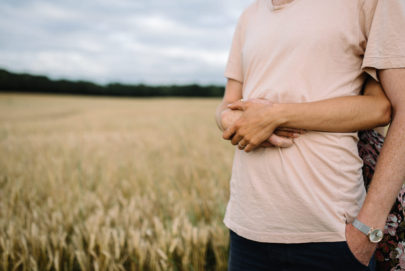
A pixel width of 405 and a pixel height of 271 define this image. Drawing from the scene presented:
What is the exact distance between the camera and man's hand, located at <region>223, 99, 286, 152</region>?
102 centimetres

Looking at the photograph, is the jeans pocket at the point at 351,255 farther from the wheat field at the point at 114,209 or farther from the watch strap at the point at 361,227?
the wheat field at the point at 114,209

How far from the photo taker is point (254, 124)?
1047mm

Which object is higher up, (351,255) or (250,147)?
(250,147)

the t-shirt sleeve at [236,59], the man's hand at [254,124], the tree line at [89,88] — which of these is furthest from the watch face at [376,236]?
the tree line at [89,88]

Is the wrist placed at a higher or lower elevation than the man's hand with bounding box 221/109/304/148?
higher

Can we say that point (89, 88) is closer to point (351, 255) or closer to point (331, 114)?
point (331, 114)

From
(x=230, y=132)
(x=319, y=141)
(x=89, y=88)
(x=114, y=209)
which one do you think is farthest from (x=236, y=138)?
(x=89, y=88)

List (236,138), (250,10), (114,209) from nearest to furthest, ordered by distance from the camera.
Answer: (236,138)
(250,10)
(114,209)

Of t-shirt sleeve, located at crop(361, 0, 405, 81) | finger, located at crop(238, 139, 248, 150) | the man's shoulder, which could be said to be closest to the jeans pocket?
finger, located at crop(238, 139, 248, 150)

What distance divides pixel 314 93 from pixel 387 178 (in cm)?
36

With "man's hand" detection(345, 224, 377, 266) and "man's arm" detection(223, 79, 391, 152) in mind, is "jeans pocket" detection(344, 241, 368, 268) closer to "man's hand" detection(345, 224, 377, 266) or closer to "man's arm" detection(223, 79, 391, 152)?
"man's hand" detection(345, 224, 377, 266)

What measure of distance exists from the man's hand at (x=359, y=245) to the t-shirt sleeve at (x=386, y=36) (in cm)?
53

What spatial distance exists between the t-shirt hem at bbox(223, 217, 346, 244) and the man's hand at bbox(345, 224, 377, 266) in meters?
0.02

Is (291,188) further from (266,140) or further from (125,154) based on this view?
(125,154)
